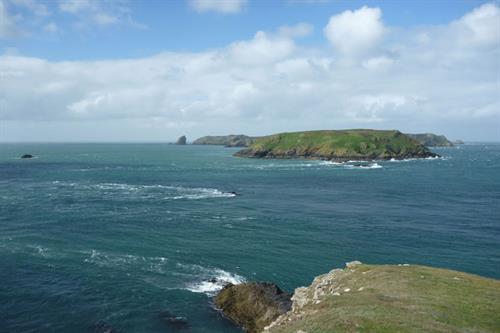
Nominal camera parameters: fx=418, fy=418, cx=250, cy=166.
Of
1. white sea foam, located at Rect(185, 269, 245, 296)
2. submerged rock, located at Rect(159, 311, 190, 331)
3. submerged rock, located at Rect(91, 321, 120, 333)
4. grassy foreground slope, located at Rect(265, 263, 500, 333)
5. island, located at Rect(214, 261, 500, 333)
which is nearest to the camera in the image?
grassy foreground slope, located at Rect(265, 263, 500, 333)

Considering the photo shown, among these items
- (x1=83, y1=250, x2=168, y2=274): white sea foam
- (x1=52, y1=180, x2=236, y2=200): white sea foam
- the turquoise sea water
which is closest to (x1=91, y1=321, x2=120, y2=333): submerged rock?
the turquoise sea water

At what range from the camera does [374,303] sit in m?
32.0

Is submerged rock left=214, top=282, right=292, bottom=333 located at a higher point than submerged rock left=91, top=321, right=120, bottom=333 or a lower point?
higher

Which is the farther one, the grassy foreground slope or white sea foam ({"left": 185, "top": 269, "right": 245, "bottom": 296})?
white sea foam ({"left": 185, "top": 269, "right": 245, "bottom": 296})

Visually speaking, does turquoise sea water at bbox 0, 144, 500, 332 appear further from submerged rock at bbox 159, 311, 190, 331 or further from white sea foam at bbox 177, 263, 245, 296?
white sea foam at bbox 177, 263, 245, 296

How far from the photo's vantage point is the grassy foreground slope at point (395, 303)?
91.4 ft

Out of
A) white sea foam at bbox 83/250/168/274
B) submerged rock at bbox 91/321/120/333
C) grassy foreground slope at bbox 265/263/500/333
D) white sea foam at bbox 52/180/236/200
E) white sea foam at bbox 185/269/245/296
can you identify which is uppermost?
grassy foreground slope at bbox 265/263/500/333

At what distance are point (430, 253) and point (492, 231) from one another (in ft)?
72.6

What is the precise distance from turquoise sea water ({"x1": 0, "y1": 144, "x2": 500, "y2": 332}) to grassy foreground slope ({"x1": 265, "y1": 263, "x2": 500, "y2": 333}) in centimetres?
1183

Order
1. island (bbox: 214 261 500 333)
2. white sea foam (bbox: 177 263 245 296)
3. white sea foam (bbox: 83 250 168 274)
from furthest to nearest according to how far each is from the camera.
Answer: white sea foam (bbox: 83 250 168 274)
white sea foam (bbox: 177 263 245 296)
island (bbox: 214 261 500 333)

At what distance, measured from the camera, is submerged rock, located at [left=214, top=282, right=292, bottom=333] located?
4204 cm

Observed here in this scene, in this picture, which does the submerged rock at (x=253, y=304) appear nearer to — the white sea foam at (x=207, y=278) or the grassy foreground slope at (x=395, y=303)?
the grassy foreground slope at (x=395, y=303)

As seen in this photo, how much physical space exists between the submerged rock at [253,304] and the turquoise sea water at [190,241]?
1.83 m

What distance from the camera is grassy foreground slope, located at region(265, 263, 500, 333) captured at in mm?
27859
